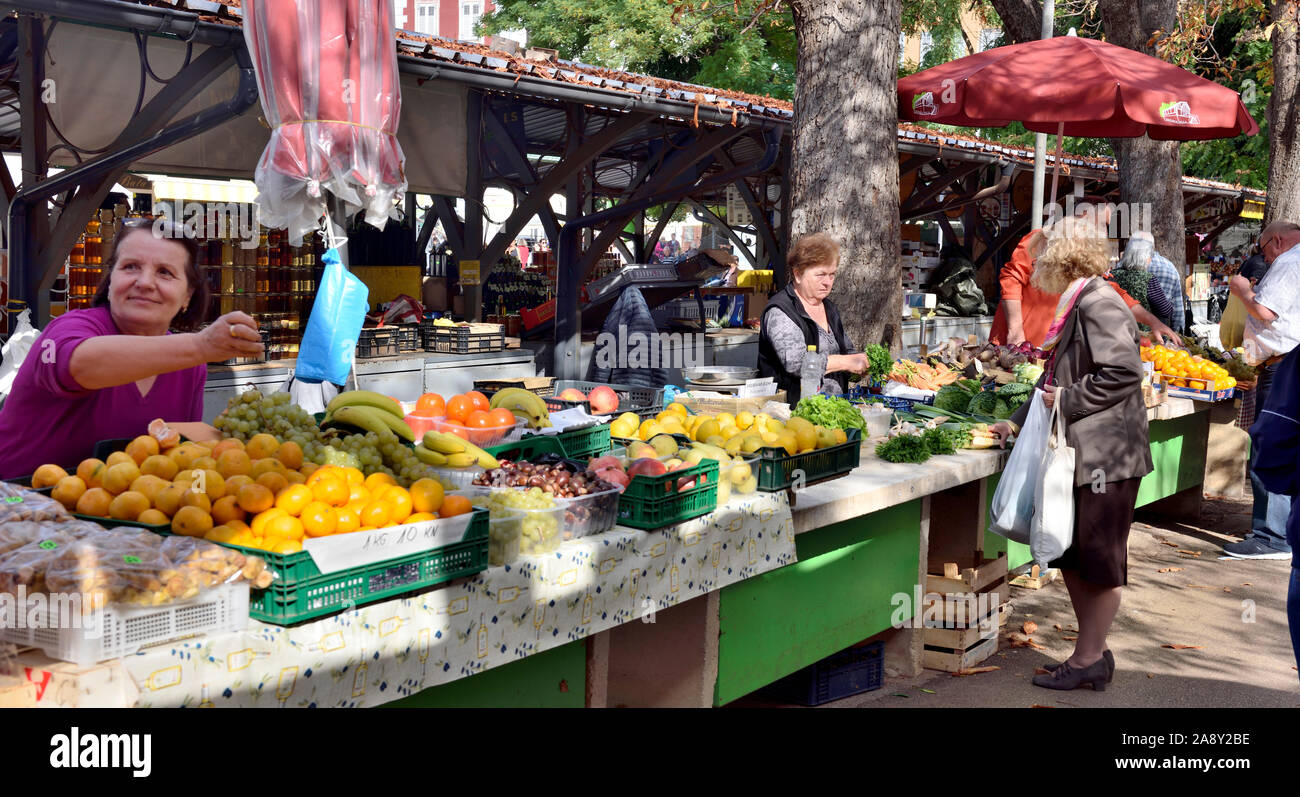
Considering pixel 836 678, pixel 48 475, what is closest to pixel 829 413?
pixel 836 678

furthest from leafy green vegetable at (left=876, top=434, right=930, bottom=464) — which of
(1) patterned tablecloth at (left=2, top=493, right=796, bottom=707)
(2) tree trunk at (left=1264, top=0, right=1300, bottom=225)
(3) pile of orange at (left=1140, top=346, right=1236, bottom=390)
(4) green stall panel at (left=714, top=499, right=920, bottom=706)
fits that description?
(2) tree trunk at (left=1264, top=0, right=1300, bottom=225)

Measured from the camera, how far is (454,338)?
9.73 m

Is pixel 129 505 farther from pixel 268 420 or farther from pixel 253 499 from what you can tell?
pixel 268 420

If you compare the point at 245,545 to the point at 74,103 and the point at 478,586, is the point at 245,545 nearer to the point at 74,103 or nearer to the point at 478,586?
the point at 478,586

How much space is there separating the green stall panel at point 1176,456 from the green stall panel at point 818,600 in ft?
10.7

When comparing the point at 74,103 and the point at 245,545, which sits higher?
the point at 74,103

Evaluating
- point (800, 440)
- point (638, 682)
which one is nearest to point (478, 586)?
point (638, 682)

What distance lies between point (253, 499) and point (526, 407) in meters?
1.65

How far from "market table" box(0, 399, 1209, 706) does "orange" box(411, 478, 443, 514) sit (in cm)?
19

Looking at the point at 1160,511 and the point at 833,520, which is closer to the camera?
the point at 833,520

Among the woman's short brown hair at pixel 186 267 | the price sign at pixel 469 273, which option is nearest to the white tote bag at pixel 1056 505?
the woman's short brown hair at pixel 186 267

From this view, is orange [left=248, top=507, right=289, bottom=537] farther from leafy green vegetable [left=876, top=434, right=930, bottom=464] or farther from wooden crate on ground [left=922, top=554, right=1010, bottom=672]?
wooden crate on ground [left=922, top=554, right=1010, bottom=672]

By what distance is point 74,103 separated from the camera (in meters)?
7.23
